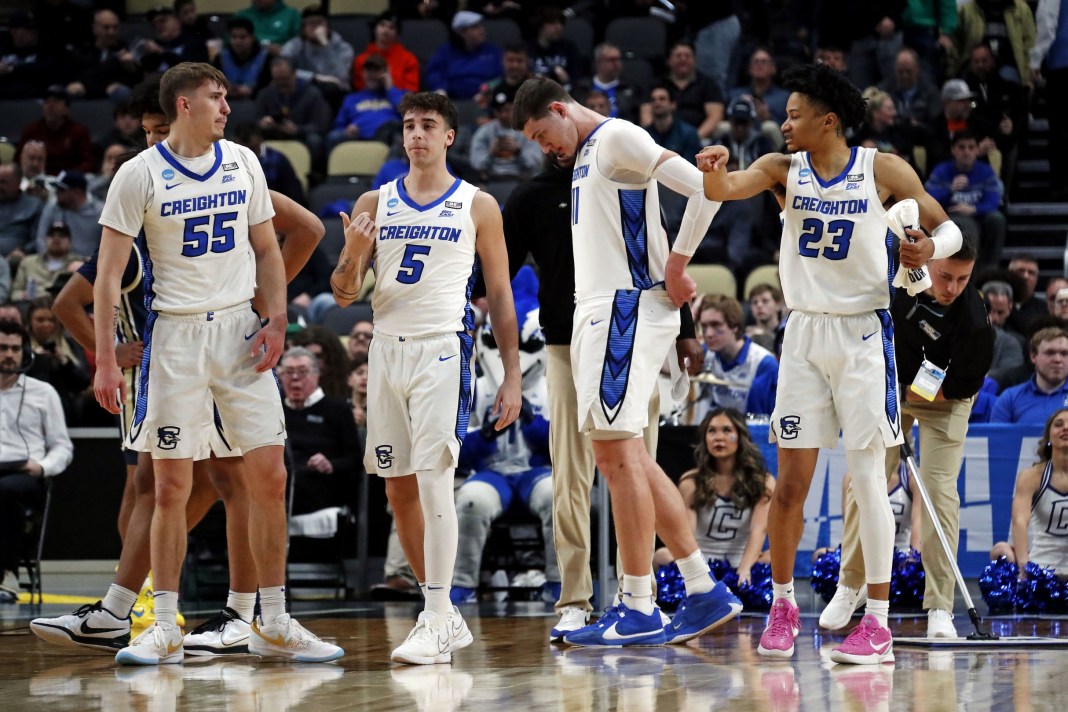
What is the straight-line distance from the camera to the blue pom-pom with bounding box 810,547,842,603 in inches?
313

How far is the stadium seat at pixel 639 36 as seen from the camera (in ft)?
50.9

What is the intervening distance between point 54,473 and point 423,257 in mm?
4613

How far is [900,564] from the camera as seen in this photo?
7.90 metres

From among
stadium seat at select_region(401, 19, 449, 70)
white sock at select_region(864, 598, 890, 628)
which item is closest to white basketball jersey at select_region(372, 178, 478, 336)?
white sock at select_region(864, 598, 890, 628)

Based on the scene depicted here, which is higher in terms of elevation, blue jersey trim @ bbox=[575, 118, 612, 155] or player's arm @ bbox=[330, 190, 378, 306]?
blue jersey trim @ bbox=[575, 118, 612, 155]

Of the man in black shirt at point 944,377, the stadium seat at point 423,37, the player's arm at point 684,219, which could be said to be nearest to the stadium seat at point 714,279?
the man in black shirt at point 944,377

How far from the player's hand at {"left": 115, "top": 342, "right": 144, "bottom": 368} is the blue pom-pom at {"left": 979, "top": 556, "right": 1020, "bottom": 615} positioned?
14.4ft

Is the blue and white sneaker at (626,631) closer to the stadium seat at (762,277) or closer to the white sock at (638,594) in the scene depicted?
the white sock at (638,594)

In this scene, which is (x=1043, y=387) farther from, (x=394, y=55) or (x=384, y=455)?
(x=394, y=55)

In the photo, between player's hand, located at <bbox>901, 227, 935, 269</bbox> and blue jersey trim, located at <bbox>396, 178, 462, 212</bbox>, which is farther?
blue jersey trim, located at <bbox>396, 178, 462, 212</bbox>

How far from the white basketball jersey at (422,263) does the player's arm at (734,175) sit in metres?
0.94

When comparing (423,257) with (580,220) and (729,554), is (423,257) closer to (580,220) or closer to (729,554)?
(580,220)

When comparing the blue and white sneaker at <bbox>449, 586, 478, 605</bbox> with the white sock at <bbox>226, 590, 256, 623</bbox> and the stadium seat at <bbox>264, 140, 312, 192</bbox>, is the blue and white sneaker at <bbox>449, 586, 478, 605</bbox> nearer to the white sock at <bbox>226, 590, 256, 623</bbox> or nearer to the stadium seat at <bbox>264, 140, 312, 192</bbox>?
the white sock at <bbox>226, 590, 256, 623</bbox>

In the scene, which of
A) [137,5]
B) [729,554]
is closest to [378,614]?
[729,554]
